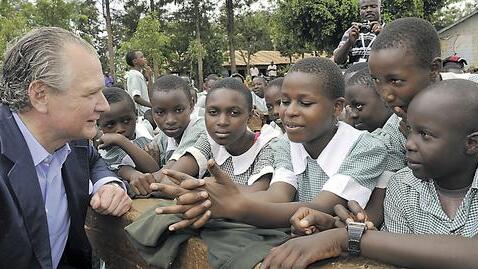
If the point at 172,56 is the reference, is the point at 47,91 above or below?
above

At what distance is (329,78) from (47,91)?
119 centimetres

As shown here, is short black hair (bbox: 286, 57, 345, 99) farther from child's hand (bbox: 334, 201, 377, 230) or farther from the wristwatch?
the wristwatch

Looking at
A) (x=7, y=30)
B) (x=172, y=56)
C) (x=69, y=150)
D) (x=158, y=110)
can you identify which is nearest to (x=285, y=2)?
(x=7, y=30)

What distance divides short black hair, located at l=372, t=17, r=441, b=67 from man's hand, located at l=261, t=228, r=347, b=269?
1.01 metres

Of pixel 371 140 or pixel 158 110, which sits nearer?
pixel 371 140

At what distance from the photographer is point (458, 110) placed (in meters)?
1.50

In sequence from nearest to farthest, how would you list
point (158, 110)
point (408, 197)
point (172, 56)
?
1. point (408, 197)
2. point (158, 110)
3. point (172, 56)

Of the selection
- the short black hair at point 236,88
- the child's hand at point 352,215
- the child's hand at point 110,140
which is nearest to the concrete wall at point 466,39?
the short black hair at point 236,88

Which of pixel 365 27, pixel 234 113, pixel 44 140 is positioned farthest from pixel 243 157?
pixel 365 27

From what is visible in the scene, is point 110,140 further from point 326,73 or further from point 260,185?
point 326,73

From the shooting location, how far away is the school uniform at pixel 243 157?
7.92 ft

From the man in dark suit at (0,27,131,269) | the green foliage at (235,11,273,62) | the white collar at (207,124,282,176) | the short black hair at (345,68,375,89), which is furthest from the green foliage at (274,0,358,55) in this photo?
the man in dark suit at (0,27,131,269)

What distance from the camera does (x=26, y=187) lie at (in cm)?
185

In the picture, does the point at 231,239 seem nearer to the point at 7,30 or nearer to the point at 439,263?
the point at 439,263
